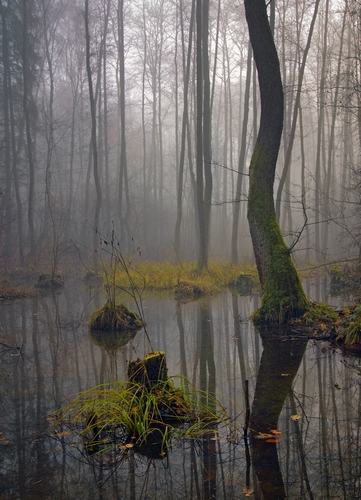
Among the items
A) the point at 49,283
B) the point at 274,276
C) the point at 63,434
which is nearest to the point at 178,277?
the point at 49,283

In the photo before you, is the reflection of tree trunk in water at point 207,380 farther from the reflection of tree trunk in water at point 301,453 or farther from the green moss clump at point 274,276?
the green moss clump at point 274,276

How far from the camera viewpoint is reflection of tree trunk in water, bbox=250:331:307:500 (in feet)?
10.6

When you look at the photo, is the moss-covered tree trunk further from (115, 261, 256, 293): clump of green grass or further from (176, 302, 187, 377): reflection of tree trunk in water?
(115, 261, 256, 293): clump of green grass

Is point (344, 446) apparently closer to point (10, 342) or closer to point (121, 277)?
point (10, 342)

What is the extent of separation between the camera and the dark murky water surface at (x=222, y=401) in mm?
3223

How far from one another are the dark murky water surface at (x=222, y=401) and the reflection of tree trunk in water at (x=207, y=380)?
0.5 inches

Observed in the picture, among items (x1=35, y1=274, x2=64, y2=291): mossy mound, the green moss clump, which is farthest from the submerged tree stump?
(x1=35, y1=274, x2=64, y2=291): mossy mound

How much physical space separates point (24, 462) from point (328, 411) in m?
2.55

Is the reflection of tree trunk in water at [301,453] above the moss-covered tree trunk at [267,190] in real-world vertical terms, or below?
below

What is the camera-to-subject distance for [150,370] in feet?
15.1

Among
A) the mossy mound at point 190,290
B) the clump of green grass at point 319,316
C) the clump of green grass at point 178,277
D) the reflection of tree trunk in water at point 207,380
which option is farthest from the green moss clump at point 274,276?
the clump of green grass at point 178,277

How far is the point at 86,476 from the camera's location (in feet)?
11.2

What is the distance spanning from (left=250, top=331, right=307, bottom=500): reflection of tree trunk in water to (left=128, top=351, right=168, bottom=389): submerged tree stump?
0.90 m

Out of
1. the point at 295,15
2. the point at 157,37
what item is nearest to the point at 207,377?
the point at 295,15
